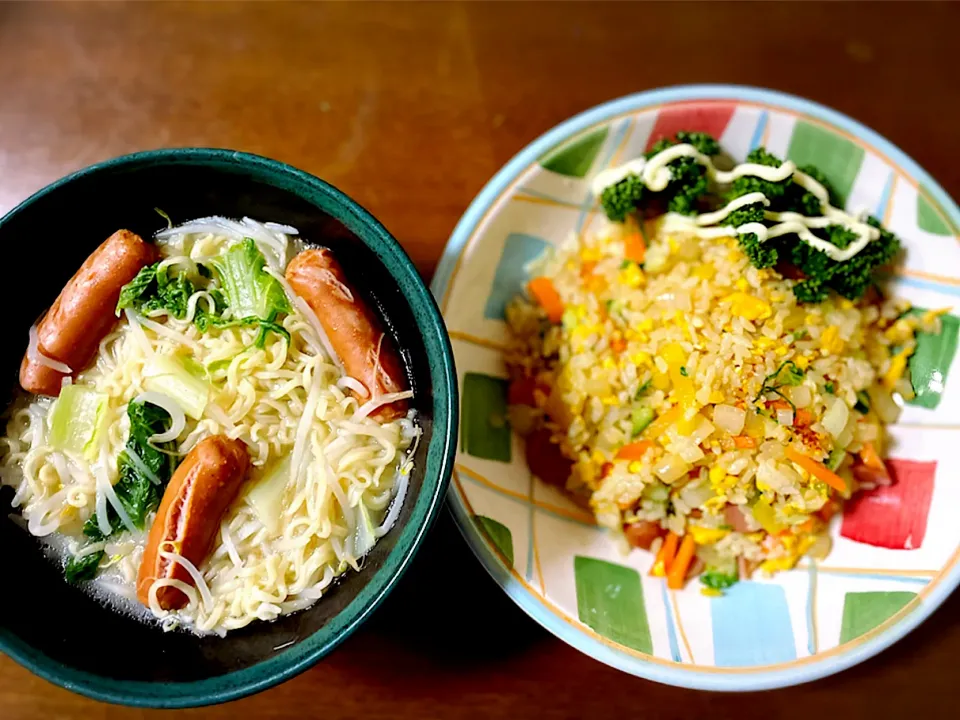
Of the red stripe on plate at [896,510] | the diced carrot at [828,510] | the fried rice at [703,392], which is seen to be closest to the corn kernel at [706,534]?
the fried rice at [703,392]

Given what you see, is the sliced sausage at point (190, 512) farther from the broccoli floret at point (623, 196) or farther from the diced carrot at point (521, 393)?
the broccoli floret at point (623, 196)

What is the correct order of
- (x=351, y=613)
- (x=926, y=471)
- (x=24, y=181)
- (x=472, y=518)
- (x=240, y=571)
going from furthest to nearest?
1. (x=24, y=181)
2. (x=926, y=471)
3. (x=472, y=518)
4. (x=240, y=571)
5. (x=351, y=613)

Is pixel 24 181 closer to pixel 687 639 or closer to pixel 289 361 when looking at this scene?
pixel 289 361

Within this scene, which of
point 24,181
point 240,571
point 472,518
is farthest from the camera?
point 24,181

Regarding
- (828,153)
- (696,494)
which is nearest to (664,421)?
(696,494)

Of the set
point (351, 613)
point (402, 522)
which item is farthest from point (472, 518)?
point (351, 613)

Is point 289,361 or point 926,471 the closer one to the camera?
point 289,361

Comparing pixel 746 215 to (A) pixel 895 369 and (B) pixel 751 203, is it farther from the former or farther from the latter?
(A) pixel 895 369
